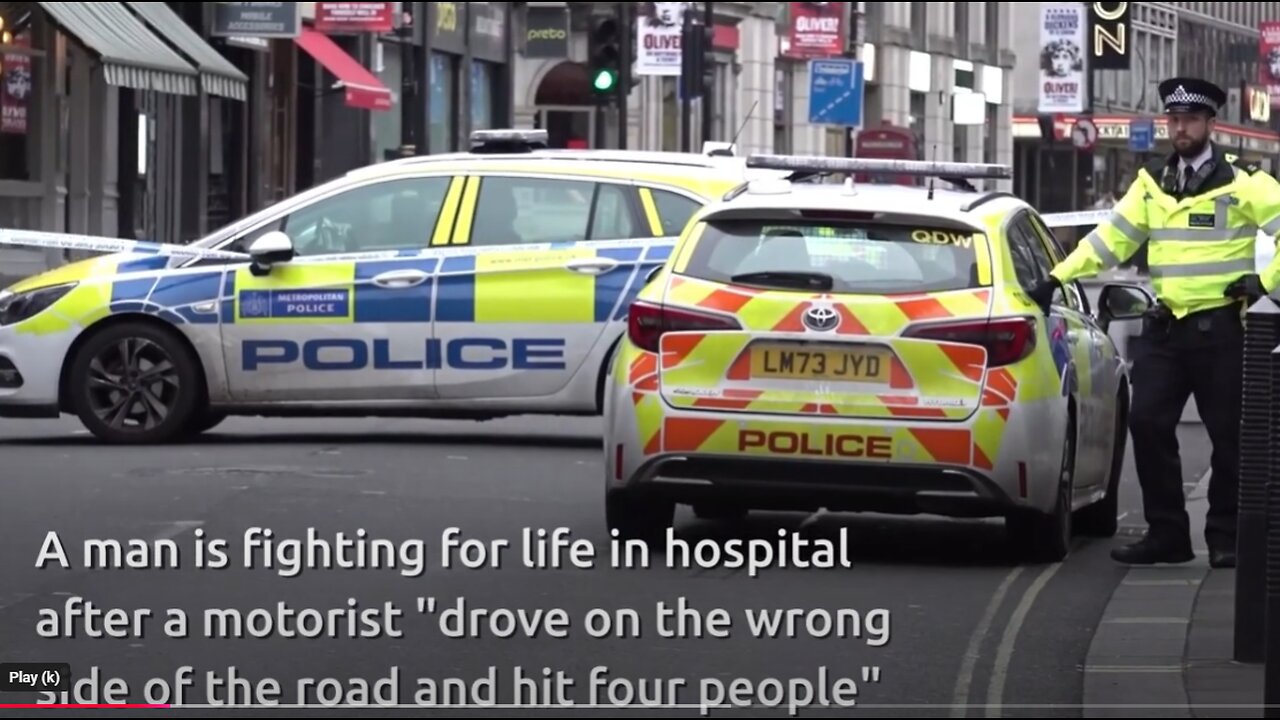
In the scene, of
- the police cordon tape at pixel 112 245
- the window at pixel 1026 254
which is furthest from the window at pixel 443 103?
the window at pixel 1026 254

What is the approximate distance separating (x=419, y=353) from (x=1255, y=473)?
24.5 ft

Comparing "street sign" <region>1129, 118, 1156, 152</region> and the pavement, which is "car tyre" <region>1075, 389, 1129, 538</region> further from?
"street sign" <region>1129, 118, 1156, 152</region>

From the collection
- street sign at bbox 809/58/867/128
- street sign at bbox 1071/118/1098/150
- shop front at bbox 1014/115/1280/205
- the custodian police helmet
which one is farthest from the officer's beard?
shop front at bbox 1014/115/1280/205

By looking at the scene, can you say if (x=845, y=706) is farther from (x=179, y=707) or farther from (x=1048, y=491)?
(x=1048, y=491)

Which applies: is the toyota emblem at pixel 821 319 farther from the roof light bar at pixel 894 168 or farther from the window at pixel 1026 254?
the roof light bar at pixel 894 168

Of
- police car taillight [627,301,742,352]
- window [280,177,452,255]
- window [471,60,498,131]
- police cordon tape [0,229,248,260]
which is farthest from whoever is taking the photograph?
window [471,60,498,131]

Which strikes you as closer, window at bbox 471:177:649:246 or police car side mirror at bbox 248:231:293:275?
police car side mirror at bbox 248:231:293:275

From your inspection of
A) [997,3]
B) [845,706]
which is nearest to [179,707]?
[845,706]

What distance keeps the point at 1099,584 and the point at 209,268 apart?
6.56 metres

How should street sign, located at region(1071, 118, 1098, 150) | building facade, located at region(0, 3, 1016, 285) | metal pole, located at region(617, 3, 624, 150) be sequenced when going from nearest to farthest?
metal pole, located at region(617, 3, 624, 150) < building facade, located at region(0, 3, 1016, 285) < street sign, located at region(1071, 118, 1098, 150)

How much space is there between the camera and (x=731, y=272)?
10.6 metres

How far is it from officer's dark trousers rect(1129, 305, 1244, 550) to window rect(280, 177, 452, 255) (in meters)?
5.56

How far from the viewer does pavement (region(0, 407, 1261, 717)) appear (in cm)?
771

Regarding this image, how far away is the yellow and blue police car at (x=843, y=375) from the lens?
10281 millimetres
